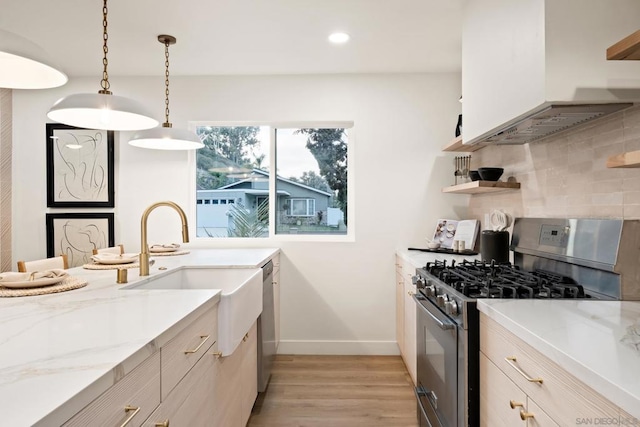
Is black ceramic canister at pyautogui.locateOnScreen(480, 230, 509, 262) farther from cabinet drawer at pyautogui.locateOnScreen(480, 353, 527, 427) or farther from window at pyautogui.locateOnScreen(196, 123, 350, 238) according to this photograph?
window at pyautogui.locateOnScreen(196, 123, 350, 238)

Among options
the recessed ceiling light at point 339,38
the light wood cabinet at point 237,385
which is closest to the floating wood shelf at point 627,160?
the light wood cabinet at point 237,385

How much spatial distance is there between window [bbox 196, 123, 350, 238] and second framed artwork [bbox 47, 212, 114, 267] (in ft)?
2.66

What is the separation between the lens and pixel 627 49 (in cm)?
112

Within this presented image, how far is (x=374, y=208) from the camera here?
11.1 ft

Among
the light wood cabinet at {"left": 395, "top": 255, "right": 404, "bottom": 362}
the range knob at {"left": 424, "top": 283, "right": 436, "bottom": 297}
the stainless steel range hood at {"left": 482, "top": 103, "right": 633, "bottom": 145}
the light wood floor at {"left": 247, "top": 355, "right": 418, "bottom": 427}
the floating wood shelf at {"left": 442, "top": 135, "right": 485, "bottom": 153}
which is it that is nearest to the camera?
the stainless steel range hood at {"left": 482, "top": 103, "right": 633, "bottom": 145}

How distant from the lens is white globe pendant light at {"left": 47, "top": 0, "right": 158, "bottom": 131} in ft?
5.49

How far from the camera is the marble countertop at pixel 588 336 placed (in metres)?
0.72

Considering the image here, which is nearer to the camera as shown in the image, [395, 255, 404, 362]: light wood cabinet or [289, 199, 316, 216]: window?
[395, 255, 404, 362]: light wood cabinet

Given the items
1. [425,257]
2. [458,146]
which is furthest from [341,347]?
[458,146]

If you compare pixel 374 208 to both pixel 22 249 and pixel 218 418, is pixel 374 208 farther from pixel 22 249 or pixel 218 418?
pixel 22 249

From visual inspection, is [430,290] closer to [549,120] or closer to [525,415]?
[525,415]

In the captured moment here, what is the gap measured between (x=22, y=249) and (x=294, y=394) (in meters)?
2.80

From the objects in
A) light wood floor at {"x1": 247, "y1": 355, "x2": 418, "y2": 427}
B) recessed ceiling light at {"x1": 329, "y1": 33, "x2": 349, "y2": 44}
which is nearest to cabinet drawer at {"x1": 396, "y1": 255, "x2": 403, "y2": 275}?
light wood floor at {"x1": 247, "y1": 355, "x2": 418, "y2": 427}

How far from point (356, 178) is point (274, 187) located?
78 cm
